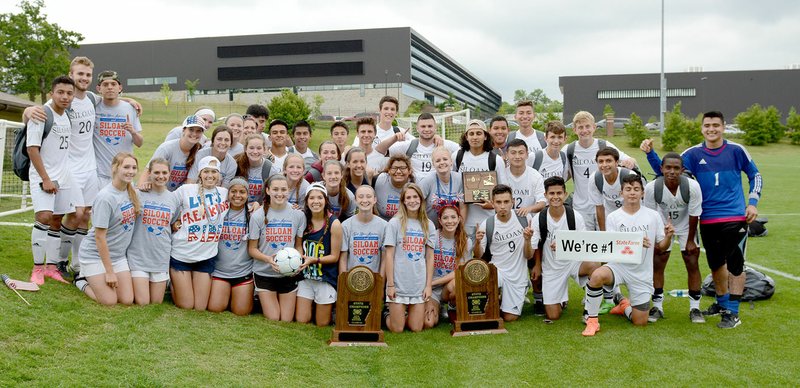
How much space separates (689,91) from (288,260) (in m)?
69.9

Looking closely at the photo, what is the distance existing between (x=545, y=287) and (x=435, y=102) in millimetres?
82812

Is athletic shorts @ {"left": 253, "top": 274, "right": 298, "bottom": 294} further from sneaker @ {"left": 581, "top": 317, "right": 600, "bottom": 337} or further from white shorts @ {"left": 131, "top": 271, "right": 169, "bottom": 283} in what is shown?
sneaker @ {"left": 581, "top": 317, "right": 600, "bottom": 337}

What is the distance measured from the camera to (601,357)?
529cm

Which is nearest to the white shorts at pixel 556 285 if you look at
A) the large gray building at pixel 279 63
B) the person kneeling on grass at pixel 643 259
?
the person kneeling on grass at pixel 643 259

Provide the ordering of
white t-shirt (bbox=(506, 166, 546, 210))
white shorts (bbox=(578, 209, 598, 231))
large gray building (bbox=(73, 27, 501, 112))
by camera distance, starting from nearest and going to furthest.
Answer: white t-shirt (bbox=(506, 166, 546, 210))
white shorts (bbox=(578, 209, 598, 231))
large gray building (bbox=(73, 27, 501, 112))

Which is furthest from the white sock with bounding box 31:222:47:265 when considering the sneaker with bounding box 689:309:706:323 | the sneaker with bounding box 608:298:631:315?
the sneaker with bounding box 689:309:706:323

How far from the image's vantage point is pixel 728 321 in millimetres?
6098

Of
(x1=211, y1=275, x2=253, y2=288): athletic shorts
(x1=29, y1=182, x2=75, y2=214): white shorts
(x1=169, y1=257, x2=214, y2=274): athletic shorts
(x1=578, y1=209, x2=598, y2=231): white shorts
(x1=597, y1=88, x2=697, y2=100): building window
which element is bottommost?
(x1=211, y1=275, x2=253, y2=288): athletic shorts

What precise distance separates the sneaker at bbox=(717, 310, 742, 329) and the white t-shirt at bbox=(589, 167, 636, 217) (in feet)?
4.92

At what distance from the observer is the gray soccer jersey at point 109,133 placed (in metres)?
6.66

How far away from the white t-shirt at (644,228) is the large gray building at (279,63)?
213ft

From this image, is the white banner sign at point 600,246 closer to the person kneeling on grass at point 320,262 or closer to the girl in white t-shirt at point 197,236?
the person kneeling on grass at point 320,262

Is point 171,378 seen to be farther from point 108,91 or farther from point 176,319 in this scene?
point 108,91

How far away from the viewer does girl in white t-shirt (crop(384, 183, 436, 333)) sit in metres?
6.16
